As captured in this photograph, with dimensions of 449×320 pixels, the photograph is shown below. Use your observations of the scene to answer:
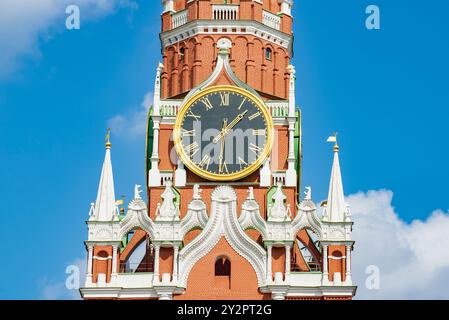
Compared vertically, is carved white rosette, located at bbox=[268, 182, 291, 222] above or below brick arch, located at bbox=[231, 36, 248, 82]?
below

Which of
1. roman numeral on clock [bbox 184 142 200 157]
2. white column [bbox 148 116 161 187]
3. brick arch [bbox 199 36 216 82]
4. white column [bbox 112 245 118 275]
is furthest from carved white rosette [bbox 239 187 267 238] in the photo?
brick arch [bbox 199 36 216 82]

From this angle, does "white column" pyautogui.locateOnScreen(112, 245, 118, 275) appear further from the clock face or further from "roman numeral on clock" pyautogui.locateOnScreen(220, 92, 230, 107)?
"roman numeral on clock" pyautogui.locateOnScreen(220, 92, 230, 107)

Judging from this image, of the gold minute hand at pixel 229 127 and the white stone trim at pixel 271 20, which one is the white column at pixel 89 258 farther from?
the white stone trim at pixel 271 20

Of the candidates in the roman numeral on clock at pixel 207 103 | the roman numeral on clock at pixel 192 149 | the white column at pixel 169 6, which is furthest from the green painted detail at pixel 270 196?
the white column at pixel 169 6

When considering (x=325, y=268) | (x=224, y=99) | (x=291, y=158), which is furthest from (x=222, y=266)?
(x=224, y=99)

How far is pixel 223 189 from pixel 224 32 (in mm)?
7761

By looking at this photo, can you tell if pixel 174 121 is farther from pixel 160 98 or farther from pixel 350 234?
pixel 350 234

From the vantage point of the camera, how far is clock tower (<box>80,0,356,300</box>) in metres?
66.8

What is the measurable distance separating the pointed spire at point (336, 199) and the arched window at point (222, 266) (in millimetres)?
3964

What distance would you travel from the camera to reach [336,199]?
6825 centimetres

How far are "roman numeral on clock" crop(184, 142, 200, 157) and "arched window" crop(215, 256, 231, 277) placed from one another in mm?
4355
